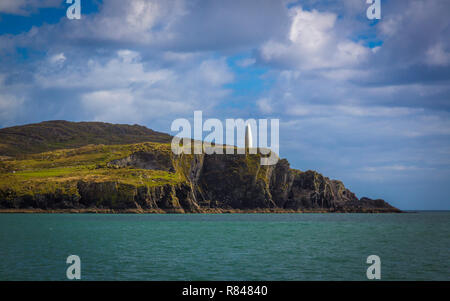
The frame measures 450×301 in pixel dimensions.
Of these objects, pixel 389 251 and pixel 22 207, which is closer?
pixel 389 251

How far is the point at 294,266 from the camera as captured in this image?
41000mm

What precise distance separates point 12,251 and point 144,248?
1491cm

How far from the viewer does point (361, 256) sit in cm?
4856
